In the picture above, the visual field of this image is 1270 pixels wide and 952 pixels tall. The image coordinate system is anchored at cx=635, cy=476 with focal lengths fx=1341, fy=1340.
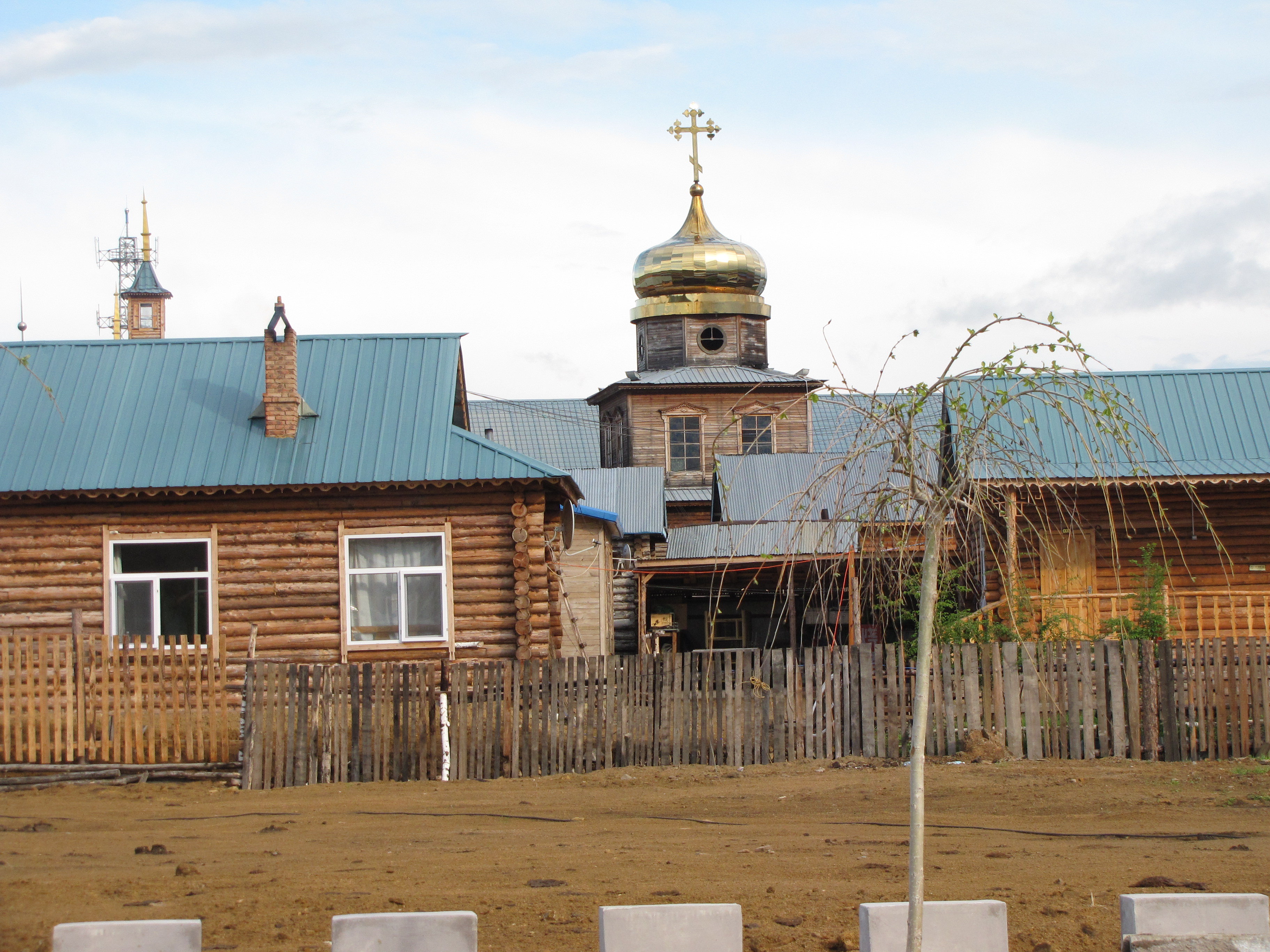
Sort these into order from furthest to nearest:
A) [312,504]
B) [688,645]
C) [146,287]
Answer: [146,287]
[688,645]
[312,504]

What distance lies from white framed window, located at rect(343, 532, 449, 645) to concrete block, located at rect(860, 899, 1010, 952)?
12.0m

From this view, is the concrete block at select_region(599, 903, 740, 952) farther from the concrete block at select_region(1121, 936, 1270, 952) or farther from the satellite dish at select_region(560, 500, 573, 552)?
the satellite dish at select_region(560, 500, 573, 552)

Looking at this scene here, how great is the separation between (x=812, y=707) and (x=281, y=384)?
8.49m

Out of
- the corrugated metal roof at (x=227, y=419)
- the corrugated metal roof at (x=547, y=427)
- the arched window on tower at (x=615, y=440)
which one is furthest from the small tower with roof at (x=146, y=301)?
the corrugated metal roof at (x=227, y=419)

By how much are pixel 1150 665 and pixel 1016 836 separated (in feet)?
15.2

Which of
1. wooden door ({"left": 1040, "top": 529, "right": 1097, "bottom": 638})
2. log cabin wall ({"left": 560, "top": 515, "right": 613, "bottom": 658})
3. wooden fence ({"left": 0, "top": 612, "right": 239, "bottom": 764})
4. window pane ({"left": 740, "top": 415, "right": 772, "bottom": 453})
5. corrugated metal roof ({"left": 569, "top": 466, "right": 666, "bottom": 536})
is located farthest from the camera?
window pane ({"left": 740, "top": 415, "right": 772, "bottom": 453})

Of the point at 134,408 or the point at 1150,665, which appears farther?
the point at 134,408

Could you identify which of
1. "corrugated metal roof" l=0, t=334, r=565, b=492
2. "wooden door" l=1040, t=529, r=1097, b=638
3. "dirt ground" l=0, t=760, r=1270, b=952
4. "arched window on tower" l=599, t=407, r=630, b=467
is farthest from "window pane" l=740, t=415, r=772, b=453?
"dirt ground" l=0, t=760, r=1270, b=952

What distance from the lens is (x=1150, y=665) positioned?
14.0 meters

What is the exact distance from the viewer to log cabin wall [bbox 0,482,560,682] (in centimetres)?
1731

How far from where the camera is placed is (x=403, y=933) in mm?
5844

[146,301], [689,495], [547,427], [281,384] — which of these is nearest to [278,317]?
[281,384]

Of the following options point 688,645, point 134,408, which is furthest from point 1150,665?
point 688,645

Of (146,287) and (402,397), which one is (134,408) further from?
(146,287)
